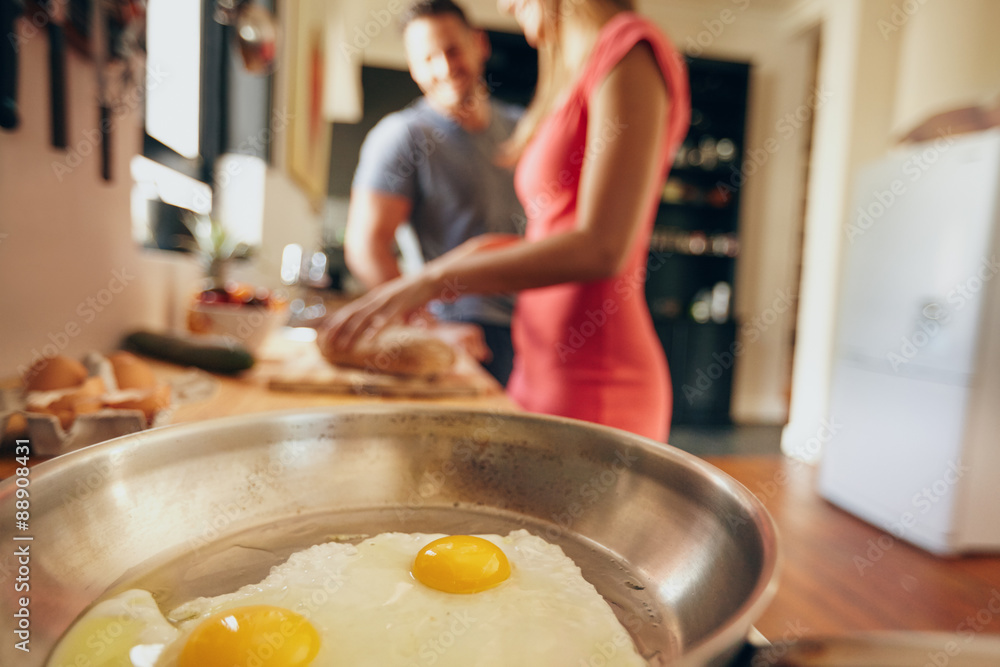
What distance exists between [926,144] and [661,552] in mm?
3331

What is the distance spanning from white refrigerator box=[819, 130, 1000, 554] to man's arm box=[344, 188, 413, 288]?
2484mm

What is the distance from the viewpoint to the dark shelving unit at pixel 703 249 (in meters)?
4.43

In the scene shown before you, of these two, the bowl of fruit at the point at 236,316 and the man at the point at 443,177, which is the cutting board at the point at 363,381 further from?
the man at the point at 443,177

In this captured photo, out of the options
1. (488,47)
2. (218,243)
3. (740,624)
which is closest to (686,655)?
(740,624)

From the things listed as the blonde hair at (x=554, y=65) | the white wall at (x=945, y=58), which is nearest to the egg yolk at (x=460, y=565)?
the blonde hair at (x=554, y=65)

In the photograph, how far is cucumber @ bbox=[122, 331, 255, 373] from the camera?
109 cm

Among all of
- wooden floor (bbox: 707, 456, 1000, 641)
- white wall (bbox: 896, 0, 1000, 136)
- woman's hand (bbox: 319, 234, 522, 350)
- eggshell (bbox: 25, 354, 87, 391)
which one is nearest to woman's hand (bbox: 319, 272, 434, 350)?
woman's hand (bbox: 319, 234, 522, 350)

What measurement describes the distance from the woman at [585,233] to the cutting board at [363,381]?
0.26 feet

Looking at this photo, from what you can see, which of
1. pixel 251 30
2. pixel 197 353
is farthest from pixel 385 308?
pixel 251 30
